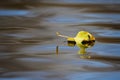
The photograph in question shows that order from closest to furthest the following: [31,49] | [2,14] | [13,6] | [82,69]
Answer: [82,69], [31,49], [2,14], [13,6]

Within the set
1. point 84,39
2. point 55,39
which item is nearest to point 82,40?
point 84,39

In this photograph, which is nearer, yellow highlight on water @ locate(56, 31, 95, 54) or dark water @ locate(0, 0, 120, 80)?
dark water @ locate(0, 0, 120, 80)

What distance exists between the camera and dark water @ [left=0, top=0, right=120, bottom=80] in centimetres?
294

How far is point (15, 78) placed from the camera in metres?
2.81

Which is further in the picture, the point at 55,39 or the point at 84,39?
the point at 55,39

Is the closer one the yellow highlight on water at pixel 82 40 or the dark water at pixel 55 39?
the dark water at pixel 55 39

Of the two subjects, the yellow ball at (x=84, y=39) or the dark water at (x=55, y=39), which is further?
the yellow ball at (x=84, y=39)

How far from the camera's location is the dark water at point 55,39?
294 centimetres

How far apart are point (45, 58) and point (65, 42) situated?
1.29 ft

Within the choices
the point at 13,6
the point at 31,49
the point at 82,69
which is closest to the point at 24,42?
the point at 31,49

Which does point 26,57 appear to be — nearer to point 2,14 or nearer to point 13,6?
point 2,14

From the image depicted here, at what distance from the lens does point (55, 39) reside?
3.70 m

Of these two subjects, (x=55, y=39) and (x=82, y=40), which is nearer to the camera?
(x=82, y=40)

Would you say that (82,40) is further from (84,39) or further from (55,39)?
(55,39)
